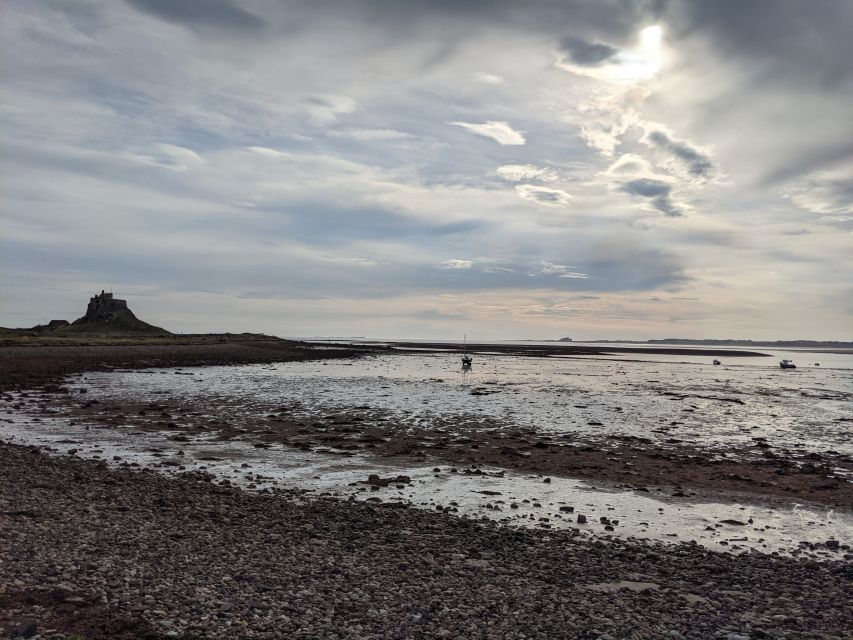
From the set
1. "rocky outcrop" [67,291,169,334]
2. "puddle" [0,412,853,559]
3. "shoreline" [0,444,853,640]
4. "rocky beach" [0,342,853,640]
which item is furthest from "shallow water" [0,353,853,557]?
"rocky outcrop" [67,291,169,334]

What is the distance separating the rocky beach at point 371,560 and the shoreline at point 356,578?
0.12 feet

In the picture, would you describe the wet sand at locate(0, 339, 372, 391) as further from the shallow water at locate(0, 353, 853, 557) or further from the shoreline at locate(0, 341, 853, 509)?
the shoreline at locate(0, 341, 853, 509)

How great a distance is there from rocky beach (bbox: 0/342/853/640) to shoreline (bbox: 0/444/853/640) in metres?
0.04

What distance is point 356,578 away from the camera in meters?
8.87

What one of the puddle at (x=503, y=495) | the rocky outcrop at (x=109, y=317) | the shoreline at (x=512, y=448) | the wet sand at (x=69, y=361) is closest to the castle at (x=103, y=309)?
the rocky outcrop at (x=109, y=317)

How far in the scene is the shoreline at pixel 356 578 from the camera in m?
7.34

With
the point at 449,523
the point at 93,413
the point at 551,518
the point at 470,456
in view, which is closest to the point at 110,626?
the point at 449,523

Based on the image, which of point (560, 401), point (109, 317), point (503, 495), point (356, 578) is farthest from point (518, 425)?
point (109, 317)

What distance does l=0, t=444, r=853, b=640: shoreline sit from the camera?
7344 millimetres

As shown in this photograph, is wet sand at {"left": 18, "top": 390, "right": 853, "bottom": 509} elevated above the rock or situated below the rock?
below

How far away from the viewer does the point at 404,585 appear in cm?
869

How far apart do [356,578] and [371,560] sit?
2.77ft

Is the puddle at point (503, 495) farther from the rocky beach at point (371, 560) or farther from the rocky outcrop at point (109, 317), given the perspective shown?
the rocky outcrop at point (109, 317)

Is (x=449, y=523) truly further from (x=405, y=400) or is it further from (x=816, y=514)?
(x=405, y=400)
